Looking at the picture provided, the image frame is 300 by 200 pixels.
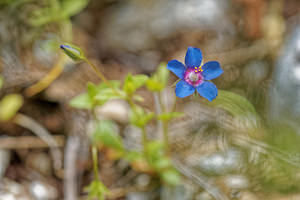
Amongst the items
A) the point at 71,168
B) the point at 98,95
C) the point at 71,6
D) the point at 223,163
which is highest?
the point at 71,6

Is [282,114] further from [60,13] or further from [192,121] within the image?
[60,13]

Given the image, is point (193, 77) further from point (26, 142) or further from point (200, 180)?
point (26, 142)

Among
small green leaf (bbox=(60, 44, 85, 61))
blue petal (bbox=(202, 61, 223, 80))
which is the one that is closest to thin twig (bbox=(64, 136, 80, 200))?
small green leaf (bbox=(60, 44, 85, 61))

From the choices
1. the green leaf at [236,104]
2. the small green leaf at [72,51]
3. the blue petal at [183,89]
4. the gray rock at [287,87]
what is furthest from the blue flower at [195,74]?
the gray rock at [287,87]

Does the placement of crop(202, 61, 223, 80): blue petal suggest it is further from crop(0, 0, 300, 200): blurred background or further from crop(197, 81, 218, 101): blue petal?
crop(0, 0, 300, 200): blurred background

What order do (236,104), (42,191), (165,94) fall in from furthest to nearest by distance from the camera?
1. (165,94)
2. (42,191)
3. (236,104)

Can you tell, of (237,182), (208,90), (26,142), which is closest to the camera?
(208,90)

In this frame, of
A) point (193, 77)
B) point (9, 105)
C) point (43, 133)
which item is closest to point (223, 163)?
point (193, 77)

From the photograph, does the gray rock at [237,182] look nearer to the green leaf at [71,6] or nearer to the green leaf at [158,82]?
the green leaf at [158,82]
